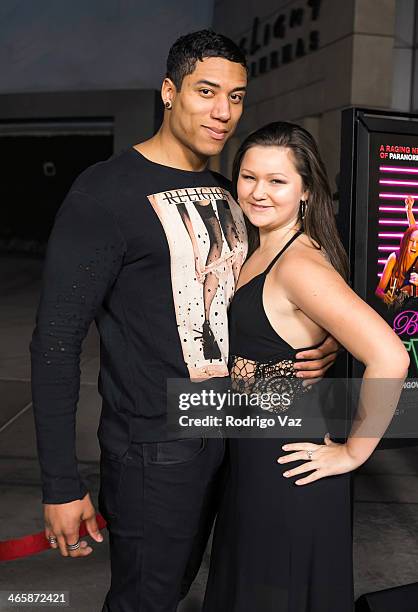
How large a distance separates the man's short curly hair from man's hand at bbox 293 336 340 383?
814 mm

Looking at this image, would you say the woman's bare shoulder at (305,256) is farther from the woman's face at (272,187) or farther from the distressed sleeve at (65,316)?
the distressed sleeve at (65,316)

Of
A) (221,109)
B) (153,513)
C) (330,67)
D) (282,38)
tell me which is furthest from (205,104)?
(282,38)

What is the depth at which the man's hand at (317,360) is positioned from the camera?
1.96 m

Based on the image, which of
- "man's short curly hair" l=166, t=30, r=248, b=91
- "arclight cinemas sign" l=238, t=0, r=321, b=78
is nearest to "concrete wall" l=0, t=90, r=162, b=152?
"arclight cinemas sign" l=238, t=0, r=321, b=78

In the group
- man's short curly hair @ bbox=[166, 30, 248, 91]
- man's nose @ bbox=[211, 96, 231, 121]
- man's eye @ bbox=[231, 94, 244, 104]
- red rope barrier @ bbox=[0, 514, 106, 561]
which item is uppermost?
man's short curly hair @ bbox=[166, 30, 248, 91]

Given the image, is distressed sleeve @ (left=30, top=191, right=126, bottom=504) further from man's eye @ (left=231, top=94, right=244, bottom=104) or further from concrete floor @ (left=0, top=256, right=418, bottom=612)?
concrete floor @ (left=0, top=256, right=418, bottom=612)

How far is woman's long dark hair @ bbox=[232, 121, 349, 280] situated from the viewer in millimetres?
2008

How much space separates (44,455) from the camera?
1928mm

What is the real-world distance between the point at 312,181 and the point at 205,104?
0.36 meters

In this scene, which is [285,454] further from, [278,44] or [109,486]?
[278,44]

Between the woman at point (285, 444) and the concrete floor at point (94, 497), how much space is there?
3.97 feet

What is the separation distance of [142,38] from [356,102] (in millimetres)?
8818

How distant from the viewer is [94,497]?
4.30 m

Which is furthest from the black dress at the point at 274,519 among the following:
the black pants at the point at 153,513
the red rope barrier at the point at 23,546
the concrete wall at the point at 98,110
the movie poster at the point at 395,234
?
the concrete wall at the point at 98,110
